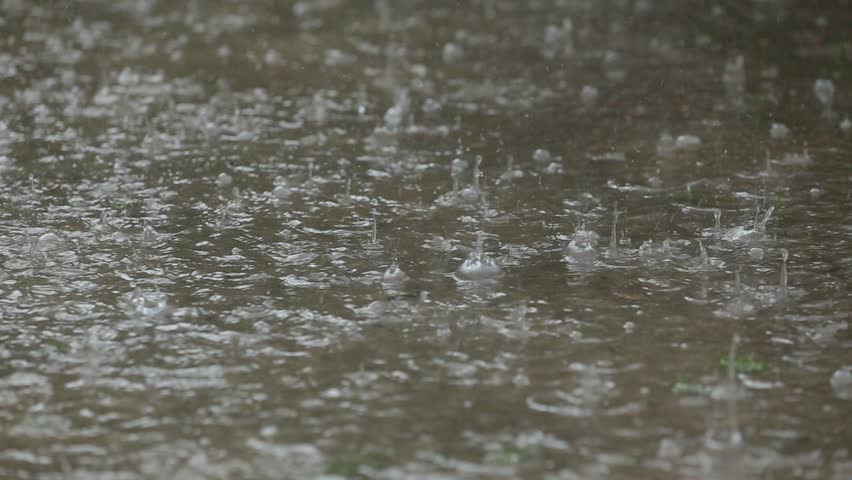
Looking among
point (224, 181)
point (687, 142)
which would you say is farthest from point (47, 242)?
point (687, 142)

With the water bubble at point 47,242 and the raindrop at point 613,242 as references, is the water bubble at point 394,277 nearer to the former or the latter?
the raindrop at point 613,242

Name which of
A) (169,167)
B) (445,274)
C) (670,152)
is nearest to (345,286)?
(445,274)

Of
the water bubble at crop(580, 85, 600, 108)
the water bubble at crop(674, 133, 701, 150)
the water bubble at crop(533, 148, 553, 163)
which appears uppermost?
the water bubble at crop(580, 85, 600, 108)

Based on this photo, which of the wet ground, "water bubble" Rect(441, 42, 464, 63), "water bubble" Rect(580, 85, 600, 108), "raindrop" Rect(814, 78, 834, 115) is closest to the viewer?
the wet ground

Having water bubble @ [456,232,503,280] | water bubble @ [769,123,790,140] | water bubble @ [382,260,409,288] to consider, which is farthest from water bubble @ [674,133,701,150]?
water bubble @ [382,260,409,288]

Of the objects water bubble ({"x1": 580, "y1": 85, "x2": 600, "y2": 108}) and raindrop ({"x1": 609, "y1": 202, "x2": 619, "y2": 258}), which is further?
water bubble ({"x1": 580, "y1": 85, "x2": 600, "y2": 108})

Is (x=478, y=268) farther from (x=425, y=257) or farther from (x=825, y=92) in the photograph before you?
(x=825, y=92)

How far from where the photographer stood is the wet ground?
10.5ft

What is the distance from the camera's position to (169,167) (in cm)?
584

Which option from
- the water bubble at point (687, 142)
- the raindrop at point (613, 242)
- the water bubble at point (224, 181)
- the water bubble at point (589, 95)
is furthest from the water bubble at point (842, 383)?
the water bubble at point (589, 95)

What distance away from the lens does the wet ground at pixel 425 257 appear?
126 inches

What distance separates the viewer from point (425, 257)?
15.1 ft

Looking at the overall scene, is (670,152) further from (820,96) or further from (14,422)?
(14,422)

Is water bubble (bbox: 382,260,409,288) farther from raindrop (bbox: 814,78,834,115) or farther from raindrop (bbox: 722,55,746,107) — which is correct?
raindrop (bbox: 814,78,834,115)
